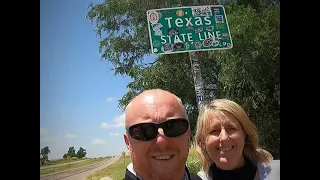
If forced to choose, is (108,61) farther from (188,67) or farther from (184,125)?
(184,125)

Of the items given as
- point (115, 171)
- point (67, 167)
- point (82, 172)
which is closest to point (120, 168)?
point (115, 171)

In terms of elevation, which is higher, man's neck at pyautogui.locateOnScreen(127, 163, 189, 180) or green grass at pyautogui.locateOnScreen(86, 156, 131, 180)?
man's neck at pyautogui.locateOnScreen(127, 163, 189, 180)

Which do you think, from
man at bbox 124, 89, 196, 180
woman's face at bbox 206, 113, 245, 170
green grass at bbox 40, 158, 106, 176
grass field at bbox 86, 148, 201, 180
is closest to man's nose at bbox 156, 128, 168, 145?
man at bbox 124, 89, 196, 180

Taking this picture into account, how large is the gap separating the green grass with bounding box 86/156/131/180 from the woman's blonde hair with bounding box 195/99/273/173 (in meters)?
0.37

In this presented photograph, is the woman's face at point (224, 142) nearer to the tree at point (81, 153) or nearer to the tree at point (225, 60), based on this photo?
the tree at point (225, 60)

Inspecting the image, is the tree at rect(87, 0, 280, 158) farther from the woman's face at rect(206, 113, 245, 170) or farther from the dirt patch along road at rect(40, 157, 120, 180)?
the dirt patch along road at rect(40, 157, 120, 180)

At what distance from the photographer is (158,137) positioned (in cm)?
150

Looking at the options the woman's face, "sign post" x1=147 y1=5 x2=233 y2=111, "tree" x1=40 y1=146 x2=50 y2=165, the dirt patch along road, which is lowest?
the dirt patch along road

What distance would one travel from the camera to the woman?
1.76m

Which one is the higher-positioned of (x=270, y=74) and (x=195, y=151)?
(x=270, y=74)

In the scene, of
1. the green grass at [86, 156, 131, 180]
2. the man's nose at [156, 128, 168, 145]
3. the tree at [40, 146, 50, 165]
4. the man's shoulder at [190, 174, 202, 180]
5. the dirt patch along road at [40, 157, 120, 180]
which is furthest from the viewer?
the tree at [40, 146, 50, 165]
